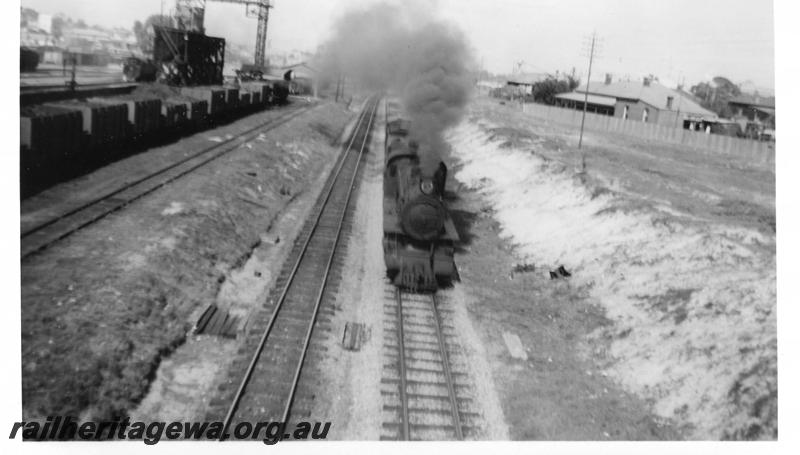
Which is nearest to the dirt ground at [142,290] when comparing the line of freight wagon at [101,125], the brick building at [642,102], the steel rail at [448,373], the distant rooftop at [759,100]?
the line of freight wagon at [101,125]

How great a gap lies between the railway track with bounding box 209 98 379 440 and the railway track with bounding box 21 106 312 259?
4.46 metres

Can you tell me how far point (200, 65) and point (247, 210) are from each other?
2466 cm

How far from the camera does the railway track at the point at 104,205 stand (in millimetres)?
11180

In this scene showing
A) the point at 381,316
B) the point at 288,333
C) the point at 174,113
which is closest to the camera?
the point at 288,333

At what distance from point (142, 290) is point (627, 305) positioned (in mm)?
10304

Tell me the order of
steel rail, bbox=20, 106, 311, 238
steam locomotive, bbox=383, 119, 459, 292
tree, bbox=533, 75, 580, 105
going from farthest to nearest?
tree, bbox=533, 75, 580, 105 < steam locomotive, bbox=383, 119, 459, 292 < steel rail, bbox=20, 106, 311, 238

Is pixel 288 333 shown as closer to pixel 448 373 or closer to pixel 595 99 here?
pixel 448 373

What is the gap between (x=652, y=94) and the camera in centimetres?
5072

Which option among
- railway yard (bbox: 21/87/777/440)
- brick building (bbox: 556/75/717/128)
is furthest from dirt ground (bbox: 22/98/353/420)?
brick building (bbox: 556/75/717/128)

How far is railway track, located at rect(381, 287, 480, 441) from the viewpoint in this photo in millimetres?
8617

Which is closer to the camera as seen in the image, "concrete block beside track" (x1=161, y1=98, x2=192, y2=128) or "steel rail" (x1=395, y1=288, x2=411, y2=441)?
"steel rail" (x1=395, y1=288, x2=411, y2=441)

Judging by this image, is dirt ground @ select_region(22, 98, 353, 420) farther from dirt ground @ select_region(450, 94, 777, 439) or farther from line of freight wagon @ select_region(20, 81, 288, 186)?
dirt ground @ select_region(450, 94, 777, 439)

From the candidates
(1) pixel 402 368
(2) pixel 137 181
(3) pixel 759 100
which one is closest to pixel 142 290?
(1) pixel 402 368
